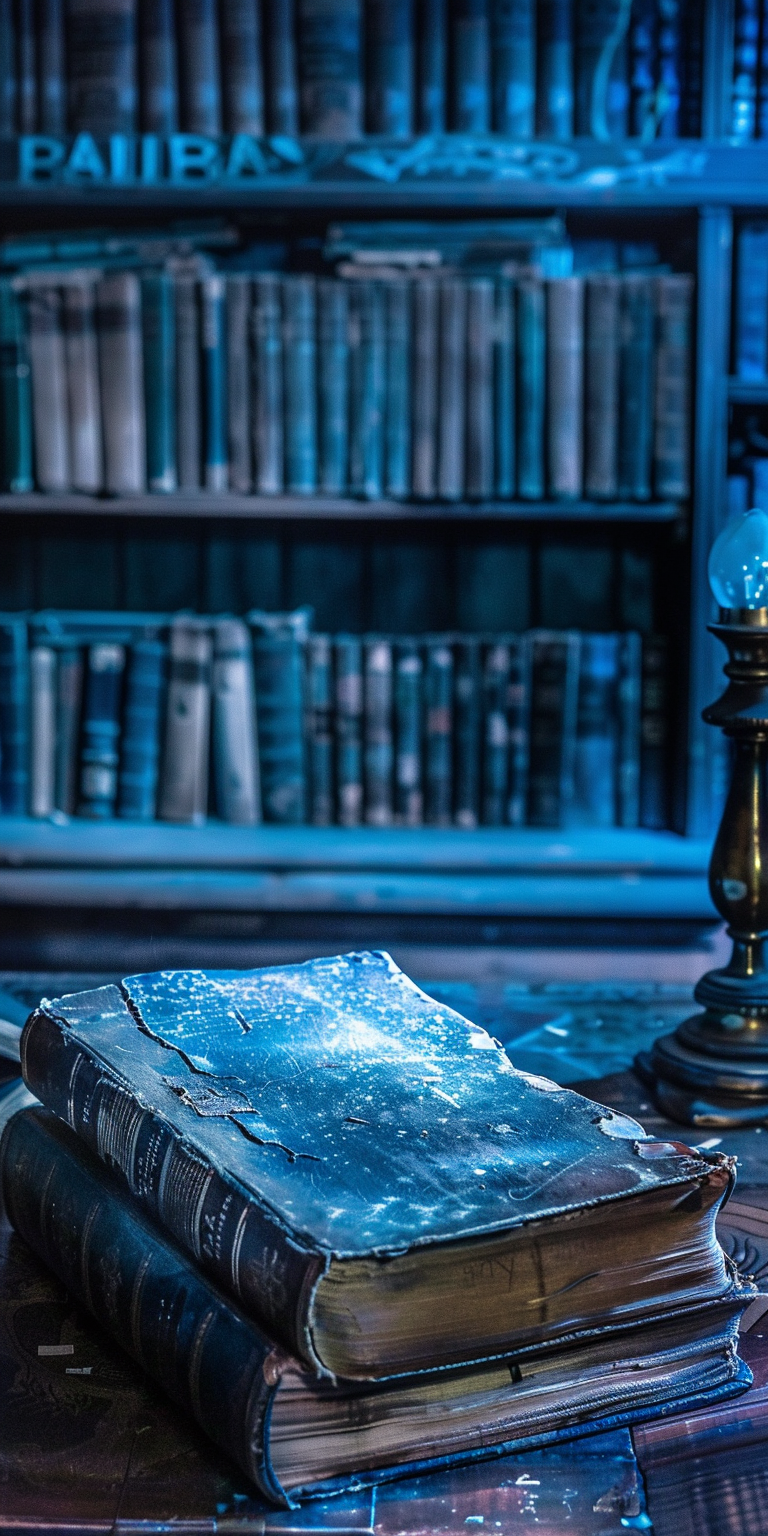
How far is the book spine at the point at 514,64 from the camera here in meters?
1.98

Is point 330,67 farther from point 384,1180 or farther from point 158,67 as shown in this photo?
point 384,1180

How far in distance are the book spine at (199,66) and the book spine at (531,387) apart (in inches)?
18.8

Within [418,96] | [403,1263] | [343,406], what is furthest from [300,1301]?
[418,96]

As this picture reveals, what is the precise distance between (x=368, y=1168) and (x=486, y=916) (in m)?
1.46

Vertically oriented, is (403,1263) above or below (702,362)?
Result: below

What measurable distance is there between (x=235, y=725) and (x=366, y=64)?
3.00 feet

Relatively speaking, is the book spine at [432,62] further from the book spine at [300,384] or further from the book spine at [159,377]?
the book spine at [159,377]

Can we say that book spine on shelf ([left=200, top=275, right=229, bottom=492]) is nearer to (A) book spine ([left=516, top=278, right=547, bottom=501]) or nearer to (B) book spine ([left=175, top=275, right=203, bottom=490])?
(B) book spine ([left=175, top=275, right=203, bottom=490])

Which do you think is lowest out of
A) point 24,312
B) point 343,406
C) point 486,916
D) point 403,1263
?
point 486,916

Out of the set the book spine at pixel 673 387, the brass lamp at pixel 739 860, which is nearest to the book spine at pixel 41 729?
the book spine at pixel 673 387

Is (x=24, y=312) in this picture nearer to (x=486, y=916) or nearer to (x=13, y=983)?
(x=486, y=916)

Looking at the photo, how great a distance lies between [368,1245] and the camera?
0.50 meters

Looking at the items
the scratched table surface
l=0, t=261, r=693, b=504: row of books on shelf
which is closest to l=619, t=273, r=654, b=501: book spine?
l=0, t=261, r=693, b=504: row of books on shelf

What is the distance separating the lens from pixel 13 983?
1.15 m
